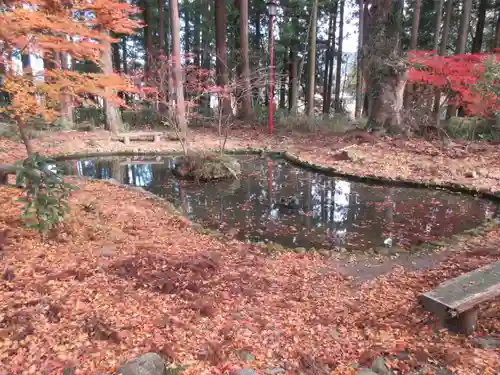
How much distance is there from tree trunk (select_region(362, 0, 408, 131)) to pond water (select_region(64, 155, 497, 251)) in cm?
364

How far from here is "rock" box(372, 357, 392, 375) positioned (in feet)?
6.82

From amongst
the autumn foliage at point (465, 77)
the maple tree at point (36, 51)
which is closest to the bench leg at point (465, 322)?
the maple tree at point (36, 51)

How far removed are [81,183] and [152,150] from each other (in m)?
4.82

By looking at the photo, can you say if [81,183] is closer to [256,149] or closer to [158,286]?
[158,286]

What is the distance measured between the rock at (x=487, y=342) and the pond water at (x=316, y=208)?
217 cm

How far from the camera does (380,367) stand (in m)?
2.11

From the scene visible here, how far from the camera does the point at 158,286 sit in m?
3.00

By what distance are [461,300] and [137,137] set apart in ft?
38.4

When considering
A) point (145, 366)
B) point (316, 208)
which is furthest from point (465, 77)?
point (145, 366)

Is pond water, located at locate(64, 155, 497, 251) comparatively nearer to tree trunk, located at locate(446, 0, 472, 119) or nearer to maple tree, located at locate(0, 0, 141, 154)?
maple tree, located at locate(0, 0, 141, 154)

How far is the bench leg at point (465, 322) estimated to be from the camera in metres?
2.41

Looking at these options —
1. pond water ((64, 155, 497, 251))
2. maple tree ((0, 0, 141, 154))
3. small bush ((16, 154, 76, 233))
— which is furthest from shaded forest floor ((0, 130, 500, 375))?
maple tree ((0, 0, 141, 154))

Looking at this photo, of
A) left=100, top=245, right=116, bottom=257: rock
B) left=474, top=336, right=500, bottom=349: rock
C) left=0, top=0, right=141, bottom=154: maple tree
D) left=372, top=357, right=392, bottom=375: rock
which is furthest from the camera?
left=0, top=0, right=141, bottom=154: maple tree

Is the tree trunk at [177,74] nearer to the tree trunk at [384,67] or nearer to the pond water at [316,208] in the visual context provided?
the pond water at [316,208]
